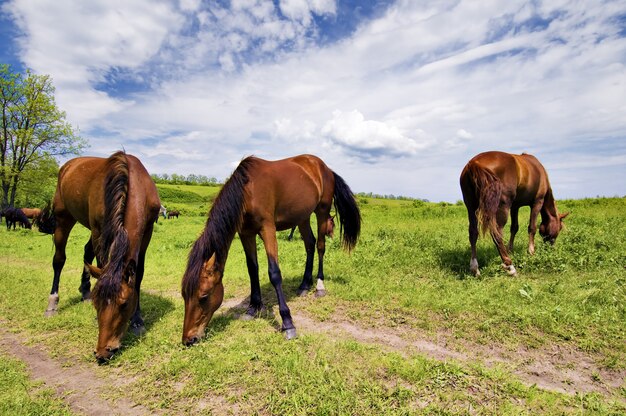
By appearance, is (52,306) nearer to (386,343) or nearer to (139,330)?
(139,330)

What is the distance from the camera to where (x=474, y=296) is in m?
5.61

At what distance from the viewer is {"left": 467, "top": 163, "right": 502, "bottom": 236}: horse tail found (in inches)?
262

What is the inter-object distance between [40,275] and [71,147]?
1106 inches

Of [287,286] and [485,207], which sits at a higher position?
[485,207]

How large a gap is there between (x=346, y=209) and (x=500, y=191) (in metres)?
3.13

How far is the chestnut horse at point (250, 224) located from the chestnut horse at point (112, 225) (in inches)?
29.2

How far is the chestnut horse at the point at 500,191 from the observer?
6695 mm

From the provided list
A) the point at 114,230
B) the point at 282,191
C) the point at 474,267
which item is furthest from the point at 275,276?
the point at 474,267

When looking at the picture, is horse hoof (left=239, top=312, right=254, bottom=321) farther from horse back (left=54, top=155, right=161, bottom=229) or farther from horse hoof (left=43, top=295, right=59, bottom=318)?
horse hoof (left=43, top=295, right=59, bottom=318)

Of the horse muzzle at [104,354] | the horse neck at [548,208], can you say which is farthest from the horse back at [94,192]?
the horse neck at [548,208]

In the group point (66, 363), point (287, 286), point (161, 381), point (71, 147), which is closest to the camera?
point (161, 381)

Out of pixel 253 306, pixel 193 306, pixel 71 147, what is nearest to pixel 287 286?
pixel 253 306

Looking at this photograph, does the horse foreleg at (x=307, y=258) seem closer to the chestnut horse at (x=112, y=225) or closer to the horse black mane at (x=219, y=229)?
the horse black mane at (x=219, y=229)

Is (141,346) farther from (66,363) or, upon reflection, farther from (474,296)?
(474,296)
